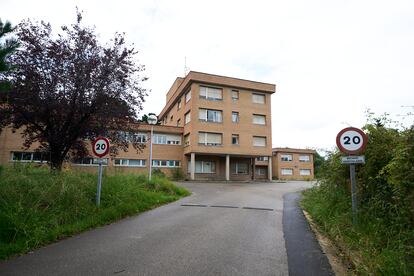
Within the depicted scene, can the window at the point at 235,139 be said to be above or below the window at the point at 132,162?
above

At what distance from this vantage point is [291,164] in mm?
59000

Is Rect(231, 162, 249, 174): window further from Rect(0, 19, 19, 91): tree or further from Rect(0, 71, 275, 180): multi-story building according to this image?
Rect(0, 19, 19, 91): tree

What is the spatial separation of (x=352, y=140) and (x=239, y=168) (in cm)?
3114

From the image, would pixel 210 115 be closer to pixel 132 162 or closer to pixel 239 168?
pixel 239 168

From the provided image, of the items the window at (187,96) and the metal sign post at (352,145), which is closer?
the metal sign post at (352,145)

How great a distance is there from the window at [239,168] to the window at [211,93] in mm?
8117

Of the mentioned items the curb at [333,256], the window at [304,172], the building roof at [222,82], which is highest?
the building roof at [222,82]

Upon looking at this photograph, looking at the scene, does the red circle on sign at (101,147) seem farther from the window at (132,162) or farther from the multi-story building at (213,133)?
the window at (132,162)

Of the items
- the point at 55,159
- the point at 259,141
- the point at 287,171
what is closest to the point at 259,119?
the point at 259,141

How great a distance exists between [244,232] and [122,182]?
18.4 ft

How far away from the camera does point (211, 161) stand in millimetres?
35969

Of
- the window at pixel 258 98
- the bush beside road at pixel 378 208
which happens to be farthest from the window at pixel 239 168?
the bush beside road at pixel 378 208

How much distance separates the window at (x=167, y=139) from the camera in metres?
36.2

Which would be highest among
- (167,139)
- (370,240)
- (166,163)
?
(167,139)
